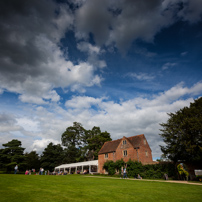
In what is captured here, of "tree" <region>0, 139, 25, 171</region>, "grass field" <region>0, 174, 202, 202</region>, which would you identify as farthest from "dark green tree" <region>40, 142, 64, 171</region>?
"grass field" <region>0, 174, 202, 202</region>

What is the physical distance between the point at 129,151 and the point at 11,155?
33.0 m

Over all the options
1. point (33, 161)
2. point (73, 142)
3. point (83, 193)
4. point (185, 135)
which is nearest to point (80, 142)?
point (73, 142)

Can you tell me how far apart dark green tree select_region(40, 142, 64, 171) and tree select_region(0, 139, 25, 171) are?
20199mm

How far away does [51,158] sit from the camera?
202 feet

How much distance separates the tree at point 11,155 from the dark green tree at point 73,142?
1952 centimetres

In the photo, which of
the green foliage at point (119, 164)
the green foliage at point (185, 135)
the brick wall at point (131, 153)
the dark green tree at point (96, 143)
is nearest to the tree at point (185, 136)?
the green foliage at point (185, 135)

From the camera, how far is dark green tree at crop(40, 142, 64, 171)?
60875 mm

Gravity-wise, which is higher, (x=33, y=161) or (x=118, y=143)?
(x=118, y=143)

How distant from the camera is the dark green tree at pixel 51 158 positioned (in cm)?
6088

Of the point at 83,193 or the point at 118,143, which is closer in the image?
the point at 83,193

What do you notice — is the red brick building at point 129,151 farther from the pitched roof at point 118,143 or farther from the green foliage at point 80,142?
the green foliage at point 80,142

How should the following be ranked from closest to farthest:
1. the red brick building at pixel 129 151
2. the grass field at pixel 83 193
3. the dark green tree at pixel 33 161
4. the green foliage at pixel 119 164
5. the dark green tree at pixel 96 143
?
the grass field at pixel 83 193, the green foliage at pixel 119 164, the red brick building at pixel 129 151, the dark green tree at pixel 96 143, the dark green tree at pixel 33 161

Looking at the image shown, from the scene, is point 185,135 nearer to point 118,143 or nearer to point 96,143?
point 118,143

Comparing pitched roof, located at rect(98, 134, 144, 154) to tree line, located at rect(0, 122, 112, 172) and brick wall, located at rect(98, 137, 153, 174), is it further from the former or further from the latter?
tree line, located at rect(0, 122, 112, 172)
